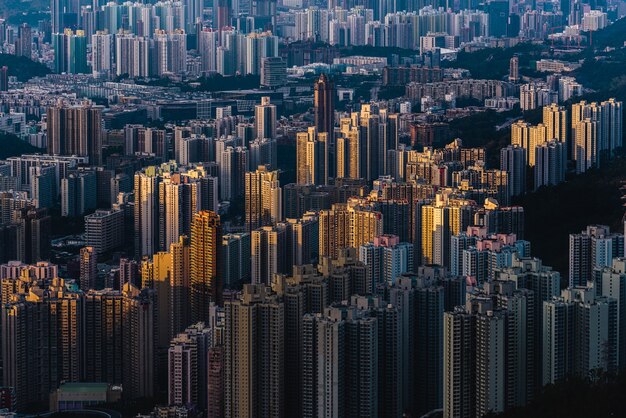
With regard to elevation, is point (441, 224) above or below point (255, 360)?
above

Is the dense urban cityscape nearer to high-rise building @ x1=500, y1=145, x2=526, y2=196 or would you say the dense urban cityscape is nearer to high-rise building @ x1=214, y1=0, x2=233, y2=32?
high-rise building @ x1=500, y1=145, x2=526, y2=196

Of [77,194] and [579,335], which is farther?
[77,194]

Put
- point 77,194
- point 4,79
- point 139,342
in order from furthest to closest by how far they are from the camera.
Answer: point 4,79 < point 77,194 < point 139,342

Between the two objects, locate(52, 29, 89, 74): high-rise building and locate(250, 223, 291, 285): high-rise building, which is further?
locate(52, 29, 89, 74): high-rise building

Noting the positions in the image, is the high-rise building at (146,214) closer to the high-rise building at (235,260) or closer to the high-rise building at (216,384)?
the high-rise building at (235,260)

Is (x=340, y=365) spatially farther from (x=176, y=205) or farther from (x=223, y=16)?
(x=223, y=16)

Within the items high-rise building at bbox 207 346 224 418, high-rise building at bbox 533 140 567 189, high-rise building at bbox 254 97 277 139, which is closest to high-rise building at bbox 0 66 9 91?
high-rise building at bbox 254 97 277 139

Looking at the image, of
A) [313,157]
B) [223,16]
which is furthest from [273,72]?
[313,157]
